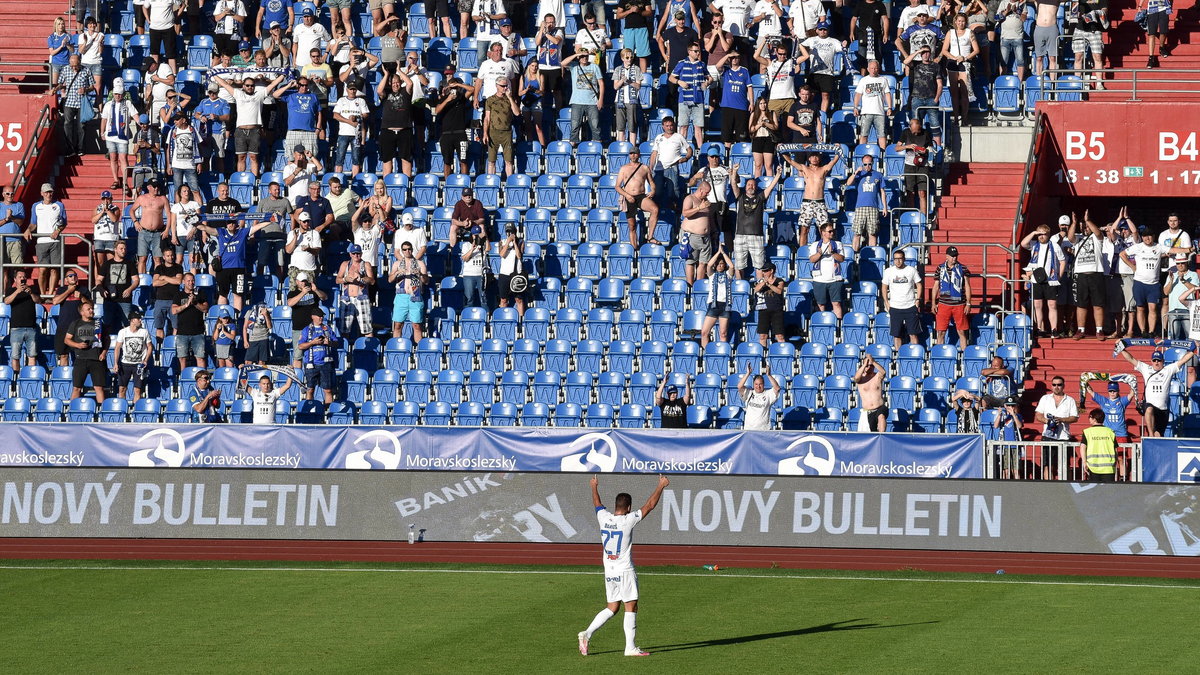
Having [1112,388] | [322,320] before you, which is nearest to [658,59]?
[322,320]

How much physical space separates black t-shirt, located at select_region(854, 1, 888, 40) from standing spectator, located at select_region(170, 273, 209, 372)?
13208 mm

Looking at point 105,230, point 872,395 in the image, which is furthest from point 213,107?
point 872,395

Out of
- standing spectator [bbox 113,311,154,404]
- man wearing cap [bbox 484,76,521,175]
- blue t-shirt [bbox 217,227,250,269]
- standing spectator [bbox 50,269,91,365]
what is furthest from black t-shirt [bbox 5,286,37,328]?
man wearing cap [bbox 484,76,521,175]

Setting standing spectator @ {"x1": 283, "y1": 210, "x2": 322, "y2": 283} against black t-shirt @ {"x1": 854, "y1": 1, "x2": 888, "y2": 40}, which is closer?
standing spectator @ {"x1": 283, "y1": 210, "x2": 322, "y2": 283}

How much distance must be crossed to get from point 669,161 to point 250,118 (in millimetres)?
7932

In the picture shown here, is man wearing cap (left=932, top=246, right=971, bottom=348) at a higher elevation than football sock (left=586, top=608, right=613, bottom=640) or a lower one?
higher

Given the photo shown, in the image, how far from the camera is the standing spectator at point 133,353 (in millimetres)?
27219

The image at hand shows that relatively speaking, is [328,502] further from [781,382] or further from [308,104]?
[308,104]

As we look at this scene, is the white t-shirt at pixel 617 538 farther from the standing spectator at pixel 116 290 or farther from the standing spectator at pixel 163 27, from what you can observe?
the standing spectator at pixel 163 27

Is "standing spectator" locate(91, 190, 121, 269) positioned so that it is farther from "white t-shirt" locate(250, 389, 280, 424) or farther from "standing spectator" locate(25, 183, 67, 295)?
"white t-shirt" locate(250, 389, 280, 424)

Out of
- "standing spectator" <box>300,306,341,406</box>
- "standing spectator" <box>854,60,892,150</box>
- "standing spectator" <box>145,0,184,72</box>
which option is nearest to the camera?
"standing spectator" <box>300,306,341,406</box>

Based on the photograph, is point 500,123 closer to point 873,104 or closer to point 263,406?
point 873,104

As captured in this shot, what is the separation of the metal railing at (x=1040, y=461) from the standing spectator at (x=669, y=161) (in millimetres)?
7930

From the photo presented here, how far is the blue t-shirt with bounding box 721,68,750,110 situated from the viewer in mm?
29766
